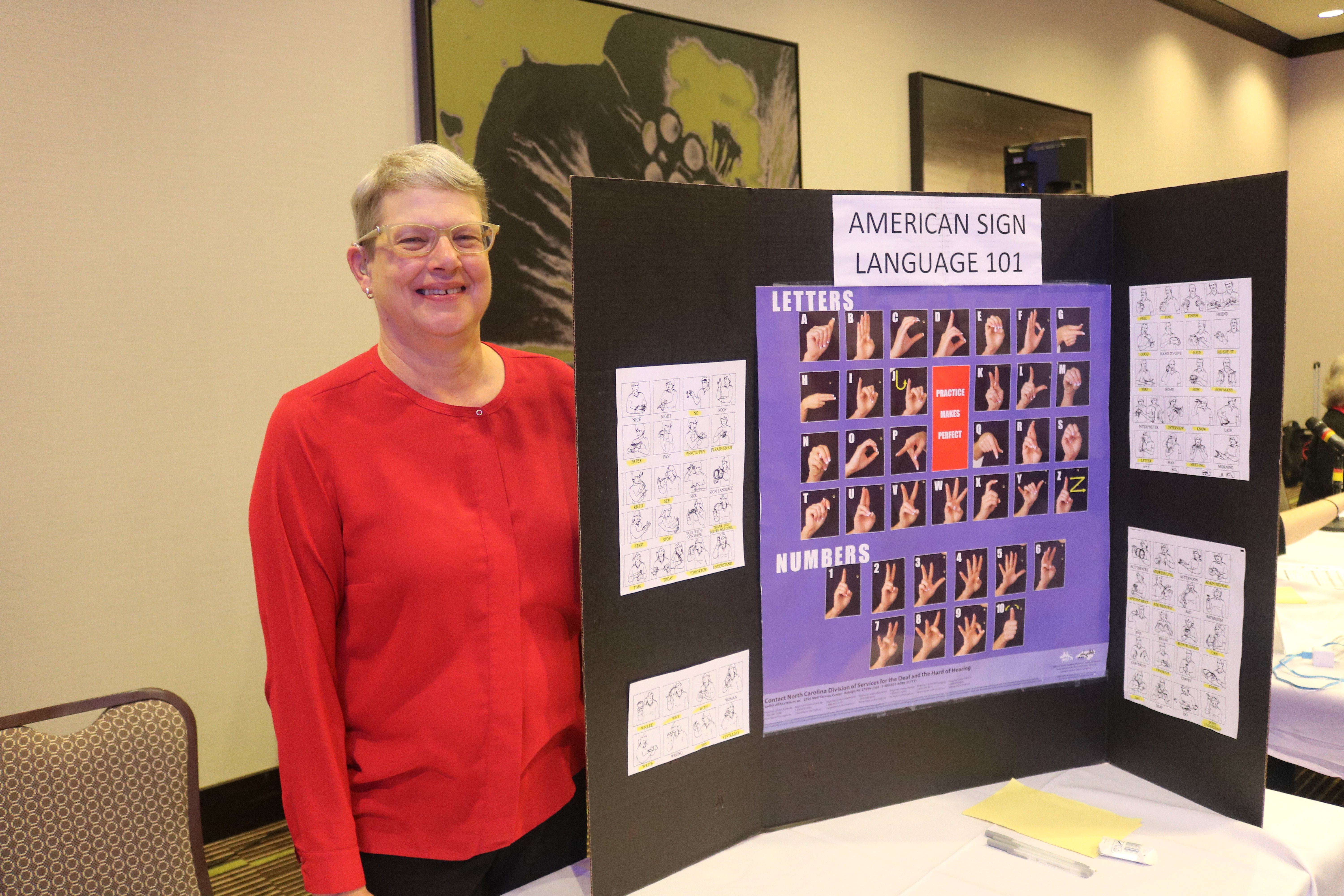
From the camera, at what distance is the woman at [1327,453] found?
3898mm

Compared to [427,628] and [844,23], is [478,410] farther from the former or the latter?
[844,23]

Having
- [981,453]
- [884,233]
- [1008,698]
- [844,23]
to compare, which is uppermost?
[844,23]

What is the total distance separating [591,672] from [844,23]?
13.4 feet

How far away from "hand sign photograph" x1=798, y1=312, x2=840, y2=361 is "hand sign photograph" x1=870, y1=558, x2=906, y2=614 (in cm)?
32

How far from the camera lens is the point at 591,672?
3.82 feet

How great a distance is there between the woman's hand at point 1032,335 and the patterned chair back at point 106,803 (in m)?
1.44

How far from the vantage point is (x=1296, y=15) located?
287 inches

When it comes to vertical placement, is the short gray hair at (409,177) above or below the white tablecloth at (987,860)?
above

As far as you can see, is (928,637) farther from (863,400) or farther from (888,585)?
(863,400)

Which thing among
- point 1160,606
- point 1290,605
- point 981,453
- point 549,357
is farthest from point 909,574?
point 1290,605

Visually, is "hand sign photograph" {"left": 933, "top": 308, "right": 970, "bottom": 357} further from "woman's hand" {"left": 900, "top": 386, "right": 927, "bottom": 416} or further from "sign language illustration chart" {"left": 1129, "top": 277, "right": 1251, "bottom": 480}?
"sign language illustration chart" {"left": 1129, "top": 277, "right": 1251, "bottom": 480}

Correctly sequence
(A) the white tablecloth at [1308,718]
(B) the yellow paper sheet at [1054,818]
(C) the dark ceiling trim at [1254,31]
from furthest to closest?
(C) the dark ceiling trim at [1254,31] → (A) the white tablecloth at [1308,718] → (B) the yellow paper sheet at [1054,818]

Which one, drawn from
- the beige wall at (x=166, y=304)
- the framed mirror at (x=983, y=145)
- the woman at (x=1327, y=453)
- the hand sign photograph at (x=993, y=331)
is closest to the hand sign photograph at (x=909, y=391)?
the hand sign photograph at (x=993, y=331)

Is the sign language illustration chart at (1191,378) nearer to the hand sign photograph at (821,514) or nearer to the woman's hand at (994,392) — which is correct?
the woman's hand at (994,392)
